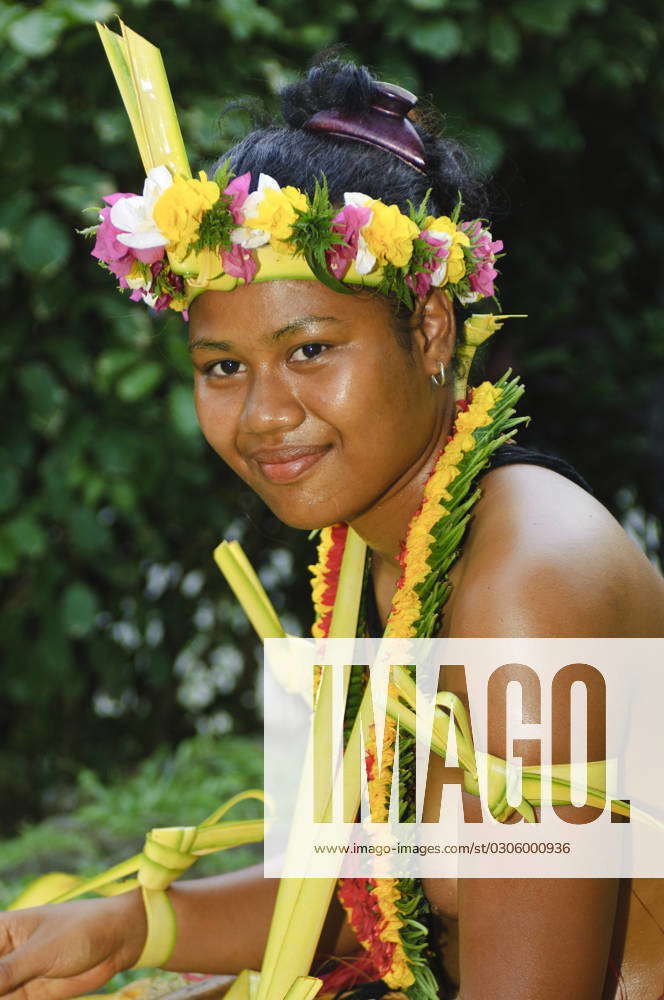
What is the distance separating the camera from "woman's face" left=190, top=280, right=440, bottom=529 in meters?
1.81

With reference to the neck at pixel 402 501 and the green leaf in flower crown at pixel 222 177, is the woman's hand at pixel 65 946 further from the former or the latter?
the green leaf in flower crown at pixel 222 177

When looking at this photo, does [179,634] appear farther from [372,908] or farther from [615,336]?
[372,908]

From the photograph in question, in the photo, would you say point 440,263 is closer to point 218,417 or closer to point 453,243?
point 453,243

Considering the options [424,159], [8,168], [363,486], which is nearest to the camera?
[363,486]

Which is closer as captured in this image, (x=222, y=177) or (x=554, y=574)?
(x=554, y=574)

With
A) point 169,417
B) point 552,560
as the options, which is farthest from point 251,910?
point 169,417

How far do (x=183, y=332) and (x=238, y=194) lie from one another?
195cm

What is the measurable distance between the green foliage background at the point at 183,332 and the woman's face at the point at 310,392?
0.53m

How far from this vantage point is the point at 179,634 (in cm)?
488

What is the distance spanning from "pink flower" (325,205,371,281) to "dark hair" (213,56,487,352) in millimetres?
79

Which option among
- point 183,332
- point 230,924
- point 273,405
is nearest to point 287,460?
point 273,405

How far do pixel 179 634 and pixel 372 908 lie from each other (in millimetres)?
2919

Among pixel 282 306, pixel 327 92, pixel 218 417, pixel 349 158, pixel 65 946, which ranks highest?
pixel 327 92

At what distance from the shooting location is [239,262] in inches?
70.9
